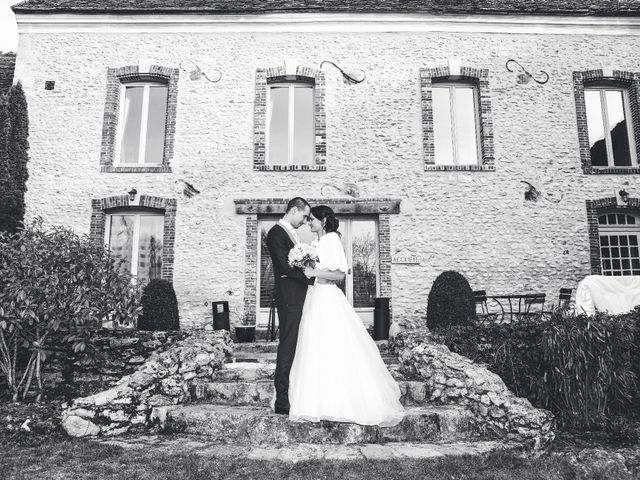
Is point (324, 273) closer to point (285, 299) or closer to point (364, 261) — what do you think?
point (285, 299)

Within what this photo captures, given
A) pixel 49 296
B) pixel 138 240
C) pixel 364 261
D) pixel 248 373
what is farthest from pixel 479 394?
pixel 138 240

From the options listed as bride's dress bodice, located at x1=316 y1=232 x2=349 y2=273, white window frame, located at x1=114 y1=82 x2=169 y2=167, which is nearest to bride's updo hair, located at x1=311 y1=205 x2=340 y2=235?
bride's dress bodice, located at x1=316 y1=232 x2=349 y2=273

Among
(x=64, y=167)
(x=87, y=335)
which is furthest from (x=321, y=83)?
(x=87, y=335)

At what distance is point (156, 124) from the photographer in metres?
10.5

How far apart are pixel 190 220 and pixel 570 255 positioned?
788 centimetres

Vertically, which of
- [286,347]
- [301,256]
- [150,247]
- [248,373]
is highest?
[150,247]

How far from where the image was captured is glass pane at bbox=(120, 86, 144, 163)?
10.4m

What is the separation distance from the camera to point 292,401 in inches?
168

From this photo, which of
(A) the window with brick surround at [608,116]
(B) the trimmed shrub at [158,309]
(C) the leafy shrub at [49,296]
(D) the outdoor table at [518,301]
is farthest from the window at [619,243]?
(C) the leafy shrub at [49,296]

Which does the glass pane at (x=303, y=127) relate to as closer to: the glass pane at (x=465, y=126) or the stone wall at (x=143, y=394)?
the glass pane at (x=465, y=126)

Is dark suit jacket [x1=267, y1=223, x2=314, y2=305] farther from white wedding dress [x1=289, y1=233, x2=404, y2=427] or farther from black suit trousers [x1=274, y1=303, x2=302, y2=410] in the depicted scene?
white wedding dress [x1=289, y1=233, x2=404, y2=427]

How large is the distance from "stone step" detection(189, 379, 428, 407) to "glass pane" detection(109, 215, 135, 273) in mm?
5510

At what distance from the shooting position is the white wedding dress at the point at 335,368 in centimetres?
416

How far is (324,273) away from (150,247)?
649 cm
